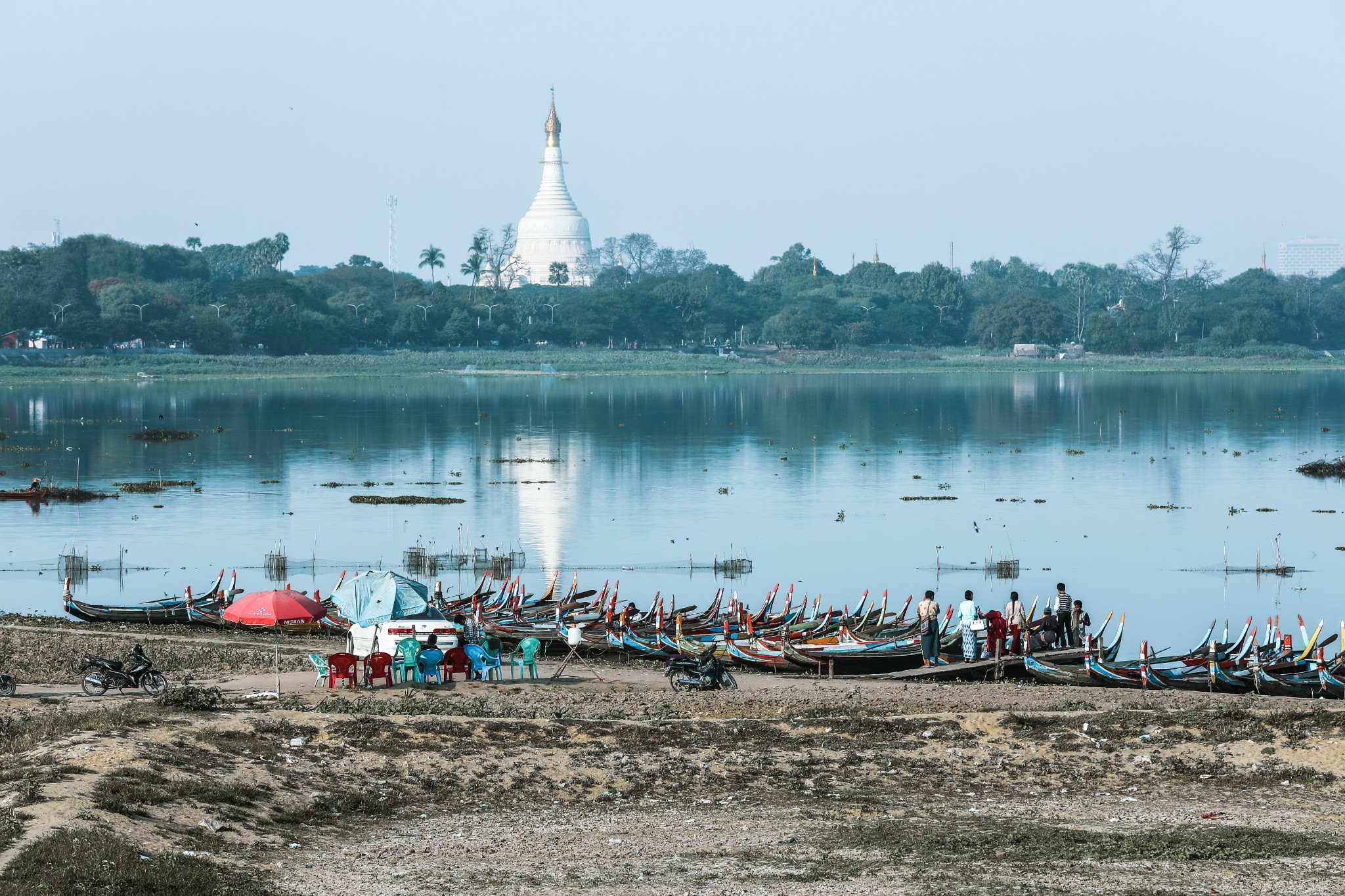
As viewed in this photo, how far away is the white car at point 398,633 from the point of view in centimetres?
2864

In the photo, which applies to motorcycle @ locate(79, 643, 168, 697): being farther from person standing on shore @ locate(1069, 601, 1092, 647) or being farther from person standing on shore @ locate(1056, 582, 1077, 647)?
person standing on shore @ locate(1069, 601, 1092, 647)

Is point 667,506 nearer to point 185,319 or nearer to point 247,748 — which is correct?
point 247,748

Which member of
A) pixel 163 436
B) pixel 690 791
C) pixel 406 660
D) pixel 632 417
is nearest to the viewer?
pixel 690 791

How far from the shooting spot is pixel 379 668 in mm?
27328

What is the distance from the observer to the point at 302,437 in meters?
91.5

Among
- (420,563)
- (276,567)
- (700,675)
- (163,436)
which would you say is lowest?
(276,567)

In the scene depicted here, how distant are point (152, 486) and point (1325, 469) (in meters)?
47.4

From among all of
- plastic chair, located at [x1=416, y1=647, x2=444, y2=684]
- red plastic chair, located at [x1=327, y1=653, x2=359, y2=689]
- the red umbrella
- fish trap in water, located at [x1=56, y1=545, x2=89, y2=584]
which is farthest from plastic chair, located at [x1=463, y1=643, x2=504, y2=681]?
fish trap in water, located at [x1=56, y1=545, x2=89, y2=584]

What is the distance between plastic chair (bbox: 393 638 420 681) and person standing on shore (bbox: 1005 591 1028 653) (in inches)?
404

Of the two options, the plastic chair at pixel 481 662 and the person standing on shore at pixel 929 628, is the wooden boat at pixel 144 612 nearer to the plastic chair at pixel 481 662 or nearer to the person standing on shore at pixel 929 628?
the plastic chair at pixel 481 662

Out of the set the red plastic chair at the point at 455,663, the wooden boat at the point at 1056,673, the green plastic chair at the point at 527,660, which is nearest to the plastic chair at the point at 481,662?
the red plastic chair at the point at 455,663

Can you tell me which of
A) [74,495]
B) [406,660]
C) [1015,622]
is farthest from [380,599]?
[74,495]

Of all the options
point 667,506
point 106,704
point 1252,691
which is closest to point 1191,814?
point 1252,691

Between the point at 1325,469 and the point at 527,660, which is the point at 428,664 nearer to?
the point at 527,660
